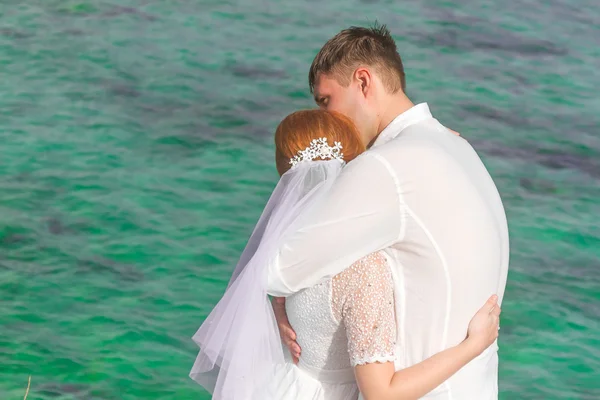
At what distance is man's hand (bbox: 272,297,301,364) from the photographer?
263 centimetres

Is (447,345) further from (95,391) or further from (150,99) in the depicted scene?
(150,99)

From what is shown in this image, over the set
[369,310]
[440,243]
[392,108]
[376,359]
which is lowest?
[376,359]

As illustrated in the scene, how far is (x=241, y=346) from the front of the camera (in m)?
2.63

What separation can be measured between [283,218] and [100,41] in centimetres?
751

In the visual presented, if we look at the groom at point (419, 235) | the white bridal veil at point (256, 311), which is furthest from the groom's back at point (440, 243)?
the white bridal veil at point (256, 311)

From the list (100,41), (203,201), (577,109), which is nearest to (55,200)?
(203,201)

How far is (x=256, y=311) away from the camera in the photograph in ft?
8.46

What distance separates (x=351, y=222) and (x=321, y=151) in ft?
1.07

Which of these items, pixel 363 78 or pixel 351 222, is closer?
pixel 351 222

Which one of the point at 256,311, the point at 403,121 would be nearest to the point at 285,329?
the point at 256,311

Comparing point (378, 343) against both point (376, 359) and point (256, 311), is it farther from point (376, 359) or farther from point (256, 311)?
point (256, 311)

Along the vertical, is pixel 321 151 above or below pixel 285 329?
above

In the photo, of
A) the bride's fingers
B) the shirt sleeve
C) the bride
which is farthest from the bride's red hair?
the bride's fingers

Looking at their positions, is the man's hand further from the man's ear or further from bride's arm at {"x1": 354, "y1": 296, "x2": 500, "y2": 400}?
the man's ear
